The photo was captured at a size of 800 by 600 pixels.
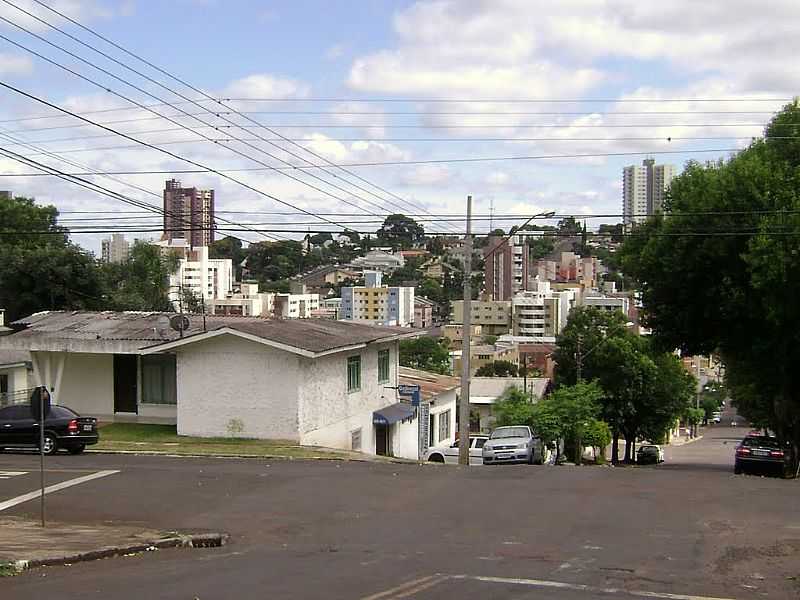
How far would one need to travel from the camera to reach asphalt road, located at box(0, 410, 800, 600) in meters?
12.2

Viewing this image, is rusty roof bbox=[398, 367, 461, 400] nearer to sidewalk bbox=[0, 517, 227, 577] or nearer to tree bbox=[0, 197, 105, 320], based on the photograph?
tree bbox=[0, 197, 105, 320]

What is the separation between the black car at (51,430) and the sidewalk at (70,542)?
33.8ft

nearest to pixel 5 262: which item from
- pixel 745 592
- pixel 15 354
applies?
pixel 15 354

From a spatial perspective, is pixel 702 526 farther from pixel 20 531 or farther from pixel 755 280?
pixel 755 280

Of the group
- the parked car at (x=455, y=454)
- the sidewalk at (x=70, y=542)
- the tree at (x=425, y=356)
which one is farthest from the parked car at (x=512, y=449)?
the tree at (x=425, y=356)

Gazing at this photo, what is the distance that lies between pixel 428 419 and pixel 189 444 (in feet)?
55.0

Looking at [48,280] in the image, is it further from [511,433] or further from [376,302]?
[376,302]

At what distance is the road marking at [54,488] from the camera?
19.9 meters

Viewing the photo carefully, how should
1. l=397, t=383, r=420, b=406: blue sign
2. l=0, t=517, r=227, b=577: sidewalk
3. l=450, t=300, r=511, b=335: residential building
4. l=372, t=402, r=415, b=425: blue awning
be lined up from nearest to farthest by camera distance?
l=0, t=517, r=227, b=577: sidewalk < l=372, t=402, r=415, b=425: blue awning < l=397, t=383, r=420, b=406: blue sign < l=450, t=300, r=511, b=335: residential building

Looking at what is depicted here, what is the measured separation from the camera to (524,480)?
23.8 metres

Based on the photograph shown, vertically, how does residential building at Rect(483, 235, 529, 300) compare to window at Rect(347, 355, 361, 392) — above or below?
above

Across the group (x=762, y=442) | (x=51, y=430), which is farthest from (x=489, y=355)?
(x=51, y=430)

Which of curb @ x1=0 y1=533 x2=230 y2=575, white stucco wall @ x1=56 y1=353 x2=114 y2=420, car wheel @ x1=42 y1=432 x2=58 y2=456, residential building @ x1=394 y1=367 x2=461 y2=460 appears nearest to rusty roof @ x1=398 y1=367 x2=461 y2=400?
residential building @ x1=394 y1=367 x2=461 y2=460

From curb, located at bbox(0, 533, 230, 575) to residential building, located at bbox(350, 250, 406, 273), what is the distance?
15328 cm
